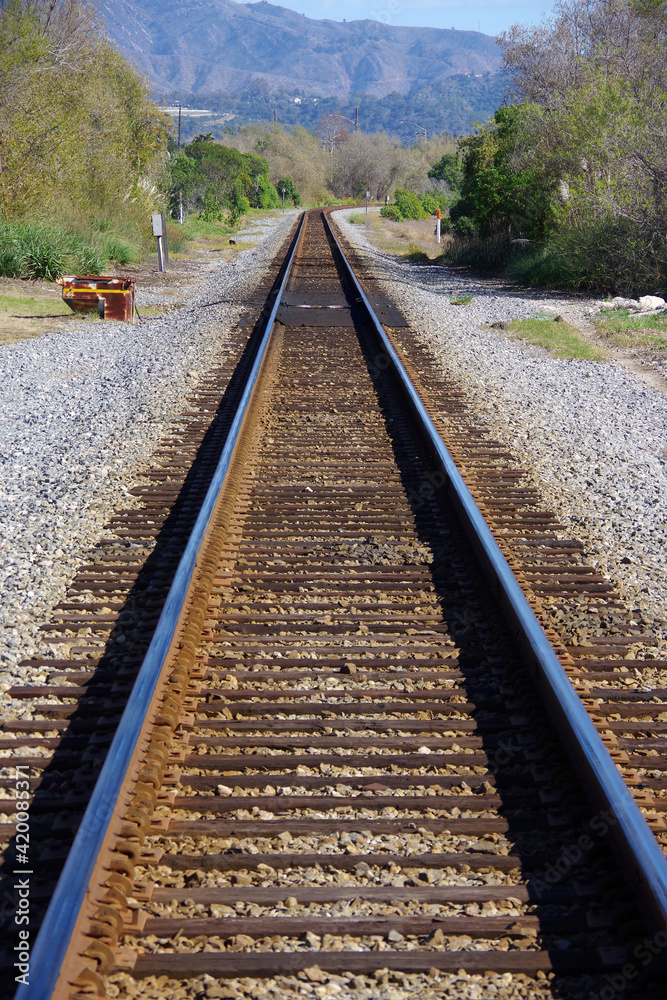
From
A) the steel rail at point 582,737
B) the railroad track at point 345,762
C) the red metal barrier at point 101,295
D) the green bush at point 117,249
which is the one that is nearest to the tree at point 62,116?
the green bush at point 117,249

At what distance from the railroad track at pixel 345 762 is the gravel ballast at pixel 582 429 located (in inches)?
11.8

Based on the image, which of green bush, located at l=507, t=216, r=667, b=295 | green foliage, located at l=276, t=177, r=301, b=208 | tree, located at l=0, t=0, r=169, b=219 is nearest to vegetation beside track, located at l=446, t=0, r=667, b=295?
green bush, located at l=507, t=216, r=667, b=295

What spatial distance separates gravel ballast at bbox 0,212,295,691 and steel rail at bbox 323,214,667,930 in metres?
2.16

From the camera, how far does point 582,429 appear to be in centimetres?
762

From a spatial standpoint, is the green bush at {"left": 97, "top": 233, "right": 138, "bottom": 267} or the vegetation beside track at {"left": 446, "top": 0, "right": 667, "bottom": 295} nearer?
the vegetation beside track at {"left": 446, "top": 0, "right": 667, "bottom": 295}

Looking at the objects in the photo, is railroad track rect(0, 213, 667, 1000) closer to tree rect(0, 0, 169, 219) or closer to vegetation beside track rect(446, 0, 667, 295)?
vegetation beside track rect(446, 0, 667, 295)

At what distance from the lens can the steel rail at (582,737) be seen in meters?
2.39

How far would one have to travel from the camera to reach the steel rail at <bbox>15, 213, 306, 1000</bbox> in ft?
6.82

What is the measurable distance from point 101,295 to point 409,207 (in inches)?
1839

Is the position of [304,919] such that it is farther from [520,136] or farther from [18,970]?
[520,136]

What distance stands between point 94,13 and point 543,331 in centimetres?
1589

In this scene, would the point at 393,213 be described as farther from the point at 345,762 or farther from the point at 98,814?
the point at 98,814

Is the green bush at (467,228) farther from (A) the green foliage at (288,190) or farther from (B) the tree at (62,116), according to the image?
(A) the green foliage at (288,190)

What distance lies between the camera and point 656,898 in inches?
89.9
